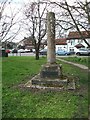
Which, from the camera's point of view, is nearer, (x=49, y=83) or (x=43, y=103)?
(x=43, y=103)

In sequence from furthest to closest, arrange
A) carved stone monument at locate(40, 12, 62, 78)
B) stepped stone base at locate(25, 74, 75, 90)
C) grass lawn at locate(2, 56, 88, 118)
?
carved stone monument at locate(40, 12, 62, 78) < stepped stone base at locate(25, 74, 75, 90) < grass lawn at locate(2, 56, 88, 118)

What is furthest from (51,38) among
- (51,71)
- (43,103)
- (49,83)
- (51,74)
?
(43,103)

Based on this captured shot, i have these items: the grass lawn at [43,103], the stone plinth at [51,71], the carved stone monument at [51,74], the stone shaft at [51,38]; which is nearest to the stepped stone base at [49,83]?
the carved stone monument at [51,74]

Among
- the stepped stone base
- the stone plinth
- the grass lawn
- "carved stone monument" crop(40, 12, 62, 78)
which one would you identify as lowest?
the grass lawn

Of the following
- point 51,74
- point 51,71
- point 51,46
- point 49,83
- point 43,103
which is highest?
point 51,46

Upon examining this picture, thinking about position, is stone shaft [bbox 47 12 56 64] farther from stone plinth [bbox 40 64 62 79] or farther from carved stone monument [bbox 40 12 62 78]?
stone plinth [bbox 40 64 62 79]

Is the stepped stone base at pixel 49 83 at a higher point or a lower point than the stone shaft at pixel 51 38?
lower

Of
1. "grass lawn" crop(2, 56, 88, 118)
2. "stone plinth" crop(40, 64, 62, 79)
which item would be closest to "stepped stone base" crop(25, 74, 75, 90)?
"stone plinth" crop(40, 64, 62, 79)

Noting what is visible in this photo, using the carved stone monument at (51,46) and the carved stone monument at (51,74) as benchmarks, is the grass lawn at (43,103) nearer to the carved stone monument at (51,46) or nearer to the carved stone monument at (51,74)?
the carved stone monument at (51,74)

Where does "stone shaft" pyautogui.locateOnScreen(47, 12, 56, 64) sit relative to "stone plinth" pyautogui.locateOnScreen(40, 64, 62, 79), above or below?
above

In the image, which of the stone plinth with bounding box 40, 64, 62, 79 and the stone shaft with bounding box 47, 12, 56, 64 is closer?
the stone plinth with bounding box 40, 64, 62, 79

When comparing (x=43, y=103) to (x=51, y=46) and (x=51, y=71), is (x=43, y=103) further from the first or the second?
(x=51, y=46)

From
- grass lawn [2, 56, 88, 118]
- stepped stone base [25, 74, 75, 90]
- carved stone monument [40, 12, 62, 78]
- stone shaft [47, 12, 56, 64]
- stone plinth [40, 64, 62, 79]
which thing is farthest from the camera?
stone shaft [47, 12, 56, 64]

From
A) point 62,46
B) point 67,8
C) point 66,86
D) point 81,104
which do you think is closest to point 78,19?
point 67,8
